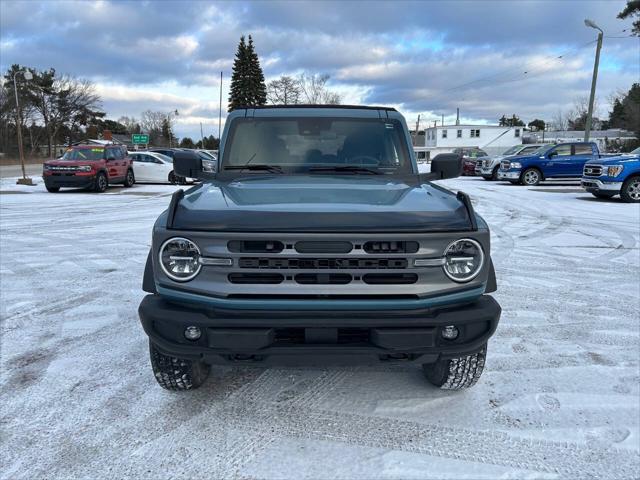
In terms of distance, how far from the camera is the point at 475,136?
71875 millimetres

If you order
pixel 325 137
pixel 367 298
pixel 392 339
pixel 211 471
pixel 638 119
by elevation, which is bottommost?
pixel 211 471

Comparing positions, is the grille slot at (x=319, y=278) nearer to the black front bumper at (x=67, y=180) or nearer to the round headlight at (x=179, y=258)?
the round headlight at (x=179, y=258)

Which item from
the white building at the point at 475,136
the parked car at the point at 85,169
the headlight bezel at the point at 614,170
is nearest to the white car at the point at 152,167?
the parked car at the point at 85,169

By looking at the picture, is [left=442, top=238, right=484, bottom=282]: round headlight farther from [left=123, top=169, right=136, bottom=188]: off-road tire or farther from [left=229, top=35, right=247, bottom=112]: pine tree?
[left=229, top=35, right=247, bottom=112]: pine tree

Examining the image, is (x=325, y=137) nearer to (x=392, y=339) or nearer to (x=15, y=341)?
(x=392, y=339)

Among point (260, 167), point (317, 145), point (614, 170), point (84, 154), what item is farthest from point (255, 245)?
point (84, 154)

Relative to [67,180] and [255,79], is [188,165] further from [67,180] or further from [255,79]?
[255,79]

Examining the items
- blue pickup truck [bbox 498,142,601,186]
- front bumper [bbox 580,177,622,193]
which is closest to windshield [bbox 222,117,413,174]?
front bumper [bbox 580,177,622,193]

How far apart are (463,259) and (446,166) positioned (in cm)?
152

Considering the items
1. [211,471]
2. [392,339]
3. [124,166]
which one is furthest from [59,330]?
[124,166]

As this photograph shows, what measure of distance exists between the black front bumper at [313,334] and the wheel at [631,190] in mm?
12859

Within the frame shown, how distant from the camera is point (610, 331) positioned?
13.2ft

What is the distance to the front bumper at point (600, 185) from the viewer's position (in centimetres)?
1286

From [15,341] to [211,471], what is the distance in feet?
7.99
